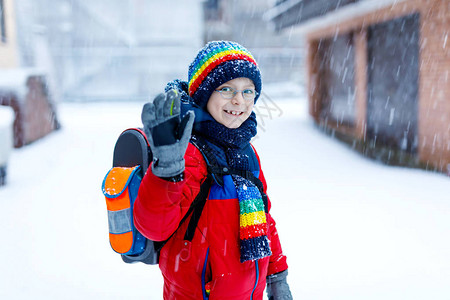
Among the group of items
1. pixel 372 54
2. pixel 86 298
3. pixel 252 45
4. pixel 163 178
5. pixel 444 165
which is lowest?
pixel 86 298

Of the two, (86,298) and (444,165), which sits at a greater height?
(444,165)

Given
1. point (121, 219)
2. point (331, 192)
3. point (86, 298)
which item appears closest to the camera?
point (121, 219)

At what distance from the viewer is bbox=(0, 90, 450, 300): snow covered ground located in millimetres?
2861

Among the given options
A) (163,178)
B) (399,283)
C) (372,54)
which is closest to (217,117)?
(163,178)

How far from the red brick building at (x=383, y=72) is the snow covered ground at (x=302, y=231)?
2.78ft

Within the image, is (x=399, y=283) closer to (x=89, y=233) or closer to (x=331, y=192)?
(x=331, y=192)

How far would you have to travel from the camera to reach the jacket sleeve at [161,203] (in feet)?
3.51

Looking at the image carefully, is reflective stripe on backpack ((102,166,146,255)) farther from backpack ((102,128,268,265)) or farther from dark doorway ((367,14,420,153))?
dark doorway ((367,14,420,153))

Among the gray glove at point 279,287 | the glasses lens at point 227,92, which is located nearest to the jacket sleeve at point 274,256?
the gray glove at point 279,287

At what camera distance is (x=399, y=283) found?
287 cm

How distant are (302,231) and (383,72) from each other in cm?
502

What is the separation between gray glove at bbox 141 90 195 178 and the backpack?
272 millimetres

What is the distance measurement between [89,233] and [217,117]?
2937mm

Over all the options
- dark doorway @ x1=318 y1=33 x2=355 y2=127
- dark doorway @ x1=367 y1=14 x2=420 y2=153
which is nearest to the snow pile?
dark doorway @ x1=367 y1=14 x2=420 y2=153
